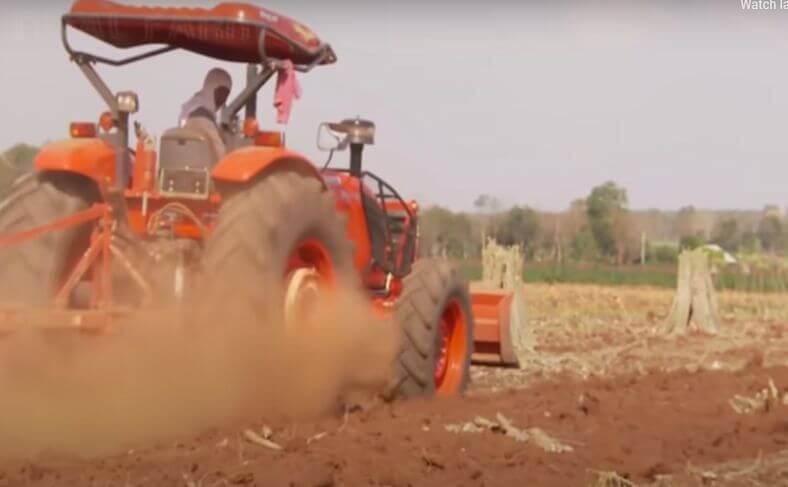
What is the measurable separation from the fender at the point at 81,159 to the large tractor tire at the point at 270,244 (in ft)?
2.76

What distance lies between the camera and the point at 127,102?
7371 millimetres

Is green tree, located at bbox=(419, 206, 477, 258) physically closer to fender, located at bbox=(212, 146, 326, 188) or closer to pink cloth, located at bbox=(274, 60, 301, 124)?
pink cloth, located at bbox=(274, 60, 301, 124)

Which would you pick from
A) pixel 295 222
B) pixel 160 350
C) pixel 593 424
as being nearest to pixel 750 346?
pixel 593 424

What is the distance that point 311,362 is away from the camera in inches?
283

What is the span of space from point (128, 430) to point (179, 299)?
2.27ft

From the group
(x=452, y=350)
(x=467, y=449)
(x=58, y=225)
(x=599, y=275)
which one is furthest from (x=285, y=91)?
(x=599, y=275)

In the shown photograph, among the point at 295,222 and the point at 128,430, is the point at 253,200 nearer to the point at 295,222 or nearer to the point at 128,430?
the point at 295,222

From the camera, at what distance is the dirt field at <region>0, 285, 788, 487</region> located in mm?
5375

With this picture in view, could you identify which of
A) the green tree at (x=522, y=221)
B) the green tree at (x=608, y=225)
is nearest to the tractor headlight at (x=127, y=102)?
the green tree at (x=522, y=221)

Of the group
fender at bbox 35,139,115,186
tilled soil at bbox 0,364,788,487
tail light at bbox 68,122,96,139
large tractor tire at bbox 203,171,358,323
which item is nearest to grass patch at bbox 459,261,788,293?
tilled soil at bbox 0,364,788,487

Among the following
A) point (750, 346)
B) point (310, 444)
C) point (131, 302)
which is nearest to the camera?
point (310, 444)

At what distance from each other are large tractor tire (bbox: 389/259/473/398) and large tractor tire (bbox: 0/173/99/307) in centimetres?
227

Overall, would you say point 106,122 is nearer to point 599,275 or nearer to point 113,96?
point 113,96

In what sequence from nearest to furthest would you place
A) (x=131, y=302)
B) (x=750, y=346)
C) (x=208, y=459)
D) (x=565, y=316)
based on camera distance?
(x=208, y=459), (x=131, y=302), (x=750, y=346), (x=565, y=316)
